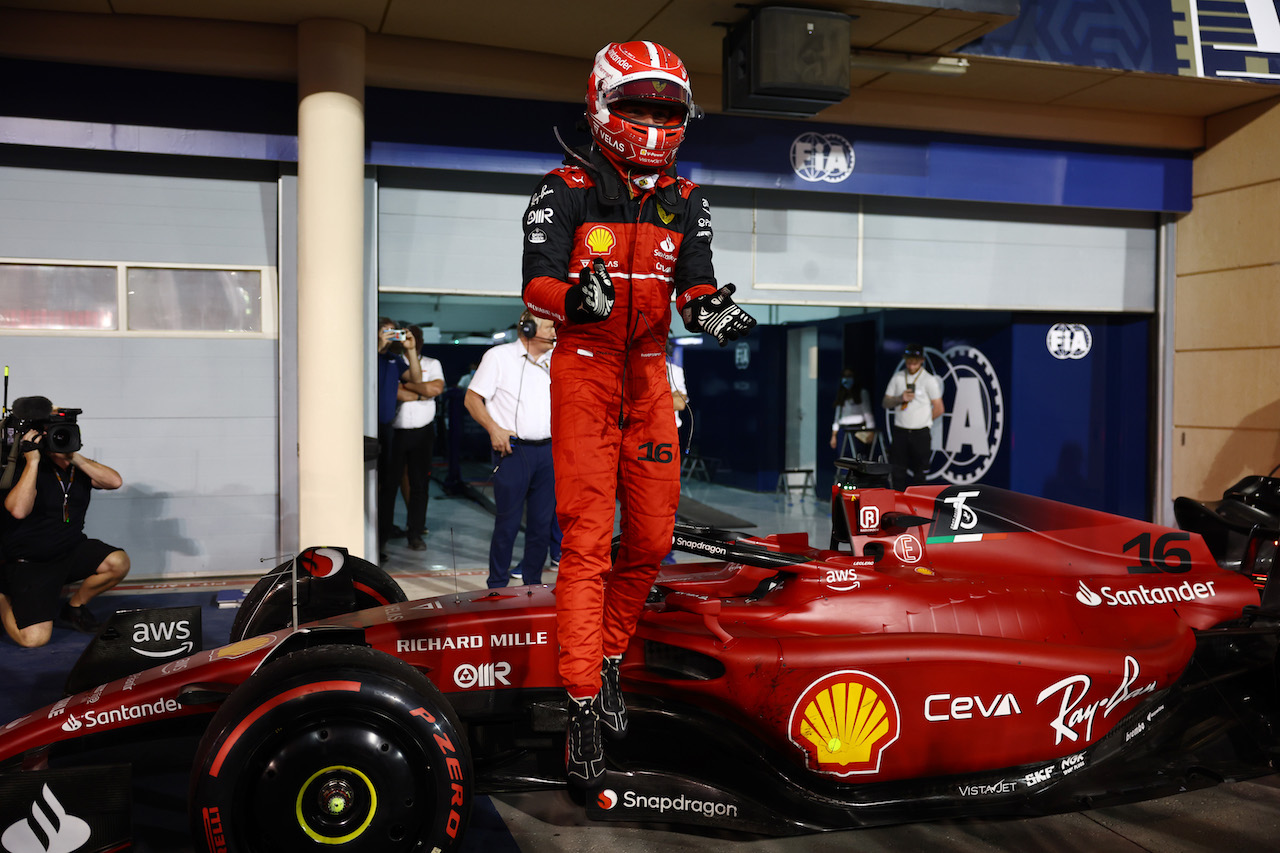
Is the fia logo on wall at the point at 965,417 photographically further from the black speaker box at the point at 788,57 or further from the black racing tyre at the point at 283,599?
the black racing tyre at the point at 283,599

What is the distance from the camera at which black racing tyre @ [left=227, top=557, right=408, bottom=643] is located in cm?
335

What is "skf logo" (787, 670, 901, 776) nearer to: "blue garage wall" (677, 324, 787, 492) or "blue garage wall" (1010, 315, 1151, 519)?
"blue garage wall" (1010, 315, 1151, 519)

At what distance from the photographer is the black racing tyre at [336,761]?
216 cm

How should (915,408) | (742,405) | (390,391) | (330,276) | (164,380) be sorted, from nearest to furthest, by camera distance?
1. (330,276)
2. (164,380)
3. (390,391)
4. (915,408)
5. (742,405)

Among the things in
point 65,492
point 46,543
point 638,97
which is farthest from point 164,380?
point 638,97

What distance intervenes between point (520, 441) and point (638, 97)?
3.04m

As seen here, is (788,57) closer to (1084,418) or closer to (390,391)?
(390,391)

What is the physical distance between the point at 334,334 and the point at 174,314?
1159 millimetres

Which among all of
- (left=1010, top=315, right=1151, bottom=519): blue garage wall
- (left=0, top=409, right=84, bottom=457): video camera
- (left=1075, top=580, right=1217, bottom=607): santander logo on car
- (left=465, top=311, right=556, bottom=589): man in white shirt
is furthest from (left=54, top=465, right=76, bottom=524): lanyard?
(left=1010, top=315, right=1151, bottom=519): blue garage wall

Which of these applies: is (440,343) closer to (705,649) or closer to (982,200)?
(982,200)

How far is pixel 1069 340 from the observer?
852cm

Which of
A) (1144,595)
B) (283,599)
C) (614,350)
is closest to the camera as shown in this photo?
(614,350)

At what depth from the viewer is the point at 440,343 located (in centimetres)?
1248

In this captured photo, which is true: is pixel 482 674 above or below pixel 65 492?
below
